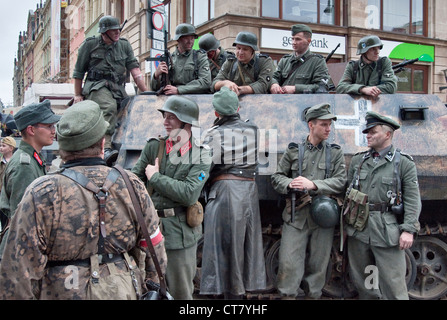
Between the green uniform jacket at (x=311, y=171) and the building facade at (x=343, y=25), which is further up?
the building facade at (x=343, y=25)

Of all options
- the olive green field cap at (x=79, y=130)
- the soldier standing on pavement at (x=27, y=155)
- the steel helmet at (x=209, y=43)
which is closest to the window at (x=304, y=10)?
the steel helmet at (x=209, y=43)

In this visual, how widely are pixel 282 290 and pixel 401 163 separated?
1522 millimetres

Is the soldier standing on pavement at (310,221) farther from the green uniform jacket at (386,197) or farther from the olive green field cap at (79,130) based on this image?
the olive green field cap at (79,130)

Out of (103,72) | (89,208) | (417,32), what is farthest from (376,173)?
(417,32)

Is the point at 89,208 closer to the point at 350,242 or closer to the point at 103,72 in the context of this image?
the point at 350,242

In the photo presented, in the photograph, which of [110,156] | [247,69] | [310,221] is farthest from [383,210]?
[110,156]

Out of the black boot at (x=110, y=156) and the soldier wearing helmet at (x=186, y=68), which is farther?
the soldier wearing helmet at (x=186, y=68)

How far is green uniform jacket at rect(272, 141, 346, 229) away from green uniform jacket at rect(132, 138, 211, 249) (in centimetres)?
98

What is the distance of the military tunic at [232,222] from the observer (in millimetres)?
4117

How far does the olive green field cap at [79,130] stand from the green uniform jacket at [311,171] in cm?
220

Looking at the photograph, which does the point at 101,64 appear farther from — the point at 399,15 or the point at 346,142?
the point at 399,15

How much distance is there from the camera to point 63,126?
92.6 inches

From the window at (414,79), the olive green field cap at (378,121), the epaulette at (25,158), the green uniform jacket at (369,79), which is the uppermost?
the window at (414,79)

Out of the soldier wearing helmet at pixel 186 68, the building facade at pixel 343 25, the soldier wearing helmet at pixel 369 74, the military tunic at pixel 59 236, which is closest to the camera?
the military tunic at pixel 59 236
